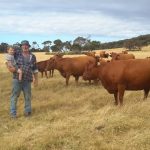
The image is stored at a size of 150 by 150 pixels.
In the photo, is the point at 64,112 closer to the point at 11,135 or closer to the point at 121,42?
the point at 11,135

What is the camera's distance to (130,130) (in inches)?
395

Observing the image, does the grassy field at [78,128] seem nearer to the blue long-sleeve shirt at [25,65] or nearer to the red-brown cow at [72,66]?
the blue long-sleeve shirt at [25,65]

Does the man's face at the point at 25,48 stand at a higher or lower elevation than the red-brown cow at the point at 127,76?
higher

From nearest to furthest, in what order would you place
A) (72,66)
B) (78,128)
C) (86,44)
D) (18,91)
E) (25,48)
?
1. (78,128)
2. (25,48)
3. (18,91)
4. (72,66)
5. (86,44)

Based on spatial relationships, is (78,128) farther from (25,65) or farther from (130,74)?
(130,74)

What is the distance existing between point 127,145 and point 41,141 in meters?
1.82

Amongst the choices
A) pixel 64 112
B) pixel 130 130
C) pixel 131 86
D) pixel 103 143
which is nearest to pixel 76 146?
pixel 103 143

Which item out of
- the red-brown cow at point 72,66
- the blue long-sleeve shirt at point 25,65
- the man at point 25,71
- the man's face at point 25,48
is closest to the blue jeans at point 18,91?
the man at point 25,71

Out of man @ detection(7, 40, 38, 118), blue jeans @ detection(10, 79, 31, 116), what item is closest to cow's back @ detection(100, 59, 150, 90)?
man @ detection(7, 40, 38, 118)

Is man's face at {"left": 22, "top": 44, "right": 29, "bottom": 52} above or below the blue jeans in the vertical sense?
above

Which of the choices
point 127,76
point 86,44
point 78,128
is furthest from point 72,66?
point 86,44

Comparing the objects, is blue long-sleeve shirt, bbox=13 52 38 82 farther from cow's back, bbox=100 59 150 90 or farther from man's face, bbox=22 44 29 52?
cow's back, bbox=100 59 150 90

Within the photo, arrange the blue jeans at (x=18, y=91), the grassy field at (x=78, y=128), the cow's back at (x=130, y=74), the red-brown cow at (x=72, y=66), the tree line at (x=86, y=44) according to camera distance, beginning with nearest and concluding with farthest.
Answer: the grassy field at (x=78, y=128) → the blue jeans at (x=18, y=91) → the cow's back at (x=130, y=74) → the red-brown cow at (x=72, y=66) → the tree line at (x=86, y=44)

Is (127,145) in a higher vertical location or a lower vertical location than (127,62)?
lower
